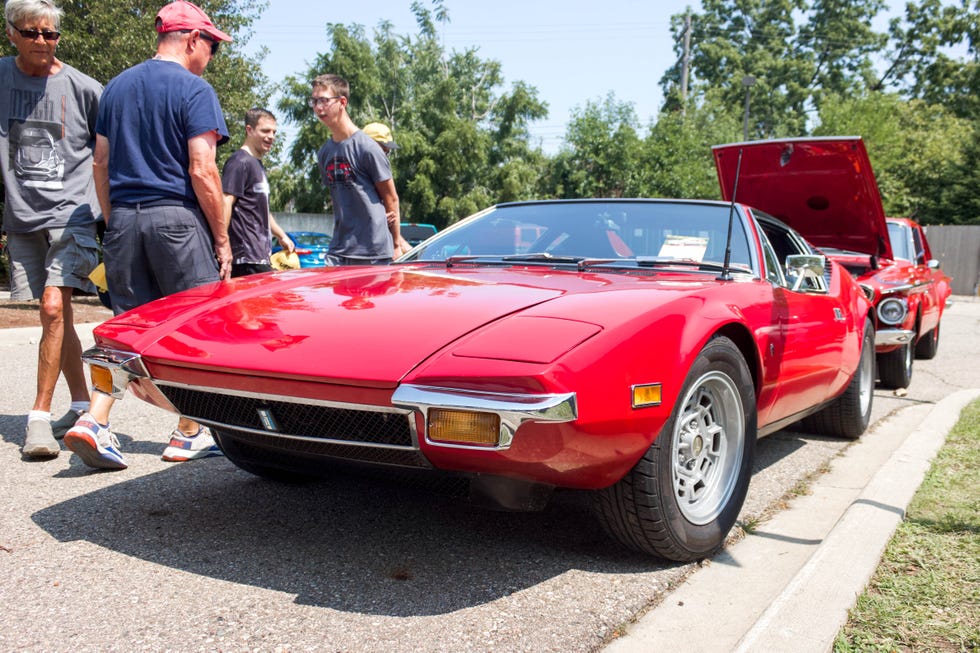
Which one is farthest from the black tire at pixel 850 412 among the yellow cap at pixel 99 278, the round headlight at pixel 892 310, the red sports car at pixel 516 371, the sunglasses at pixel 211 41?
the yellow cap at pixel 99 278

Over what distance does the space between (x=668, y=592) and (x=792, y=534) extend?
796mm

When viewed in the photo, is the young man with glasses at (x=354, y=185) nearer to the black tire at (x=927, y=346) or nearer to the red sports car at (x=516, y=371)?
the red sports car at (x=516, y=371)

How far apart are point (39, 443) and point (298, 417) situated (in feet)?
6.52

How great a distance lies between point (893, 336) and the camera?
20.7 feet

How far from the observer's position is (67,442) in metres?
3.38

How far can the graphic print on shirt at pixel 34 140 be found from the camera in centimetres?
406

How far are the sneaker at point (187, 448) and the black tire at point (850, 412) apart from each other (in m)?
3.14

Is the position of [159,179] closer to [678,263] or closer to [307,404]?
[307,404]

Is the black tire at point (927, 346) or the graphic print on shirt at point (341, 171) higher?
the graphic print on shirt at point (341, 171)

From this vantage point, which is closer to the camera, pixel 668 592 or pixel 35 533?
pixel 668 592

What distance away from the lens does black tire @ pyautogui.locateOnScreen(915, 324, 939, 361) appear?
28.8 feet

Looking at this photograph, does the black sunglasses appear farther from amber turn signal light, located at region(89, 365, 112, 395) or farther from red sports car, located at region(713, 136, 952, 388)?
red sports car, located at region(713, 136, 952, 388)

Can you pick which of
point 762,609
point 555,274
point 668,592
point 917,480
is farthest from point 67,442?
point 917,480

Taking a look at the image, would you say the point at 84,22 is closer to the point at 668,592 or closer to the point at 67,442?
the point at 67,442
